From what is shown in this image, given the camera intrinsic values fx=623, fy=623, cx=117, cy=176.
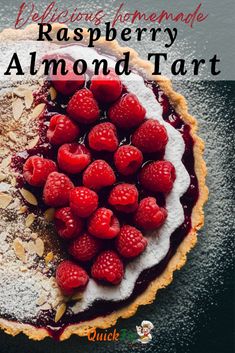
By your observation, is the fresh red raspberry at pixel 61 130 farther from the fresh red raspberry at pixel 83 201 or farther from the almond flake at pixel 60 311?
the almond flake at pixel 60 311

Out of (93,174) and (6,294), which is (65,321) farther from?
(93,174)

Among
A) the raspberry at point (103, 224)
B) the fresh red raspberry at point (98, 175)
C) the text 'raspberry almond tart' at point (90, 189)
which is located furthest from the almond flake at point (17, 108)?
the raspberry at point (103, 224)

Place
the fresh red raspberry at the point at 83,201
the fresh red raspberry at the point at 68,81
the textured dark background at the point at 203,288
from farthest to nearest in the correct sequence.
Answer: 1. the textured dark background at the point at 203,288
2. the fresh red raspberry at the point at 68,81
3. the fresh red raspberry at the point at 83,201

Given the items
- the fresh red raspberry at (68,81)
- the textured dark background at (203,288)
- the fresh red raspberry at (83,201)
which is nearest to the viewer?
the fresh red raspberry at (83,201)

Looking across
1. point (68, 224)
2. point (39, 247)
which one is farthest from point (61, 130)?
point (39, 247)

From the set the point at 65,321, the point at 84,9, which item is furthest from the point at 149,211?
the point at 84,9

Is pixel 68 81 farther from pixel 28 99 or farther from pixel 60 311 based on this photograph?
pixel 60 311

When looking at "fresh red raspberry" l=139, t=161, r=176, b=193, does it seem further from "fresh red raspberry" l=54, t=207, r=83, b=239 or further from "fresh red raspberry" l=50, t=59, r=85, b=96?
"fresh red raspberry" l=50, t=59, r=85, b=96
